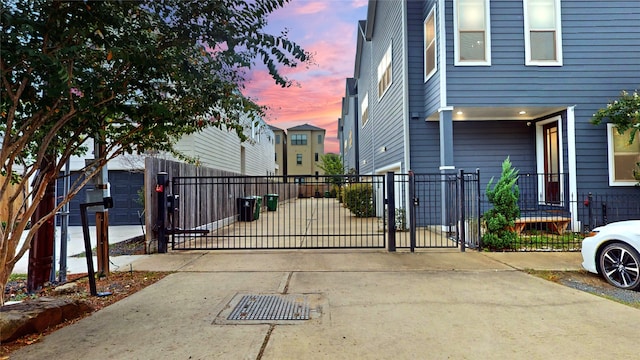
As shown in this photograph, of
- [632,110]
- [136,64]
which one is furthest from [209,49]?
[632,110]

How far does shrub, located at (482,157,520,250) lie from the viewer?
7.12m

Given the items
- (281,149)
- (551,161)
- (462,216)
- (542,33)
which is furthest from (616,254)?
(281,149)

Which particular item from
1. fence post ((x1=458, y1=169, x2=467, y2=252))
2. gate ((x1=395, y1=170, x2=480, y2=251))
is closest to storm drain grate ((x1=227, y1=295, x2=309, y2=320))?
gate ((x1=395, y1=170, x2=480, y2=251))

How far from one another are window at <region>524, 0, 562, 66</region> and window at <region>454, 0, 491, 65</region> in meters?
0.95

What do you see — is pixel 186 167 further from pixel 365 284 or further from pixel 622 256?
pixel 622 256

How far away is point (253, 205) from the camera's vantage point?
46.1ft

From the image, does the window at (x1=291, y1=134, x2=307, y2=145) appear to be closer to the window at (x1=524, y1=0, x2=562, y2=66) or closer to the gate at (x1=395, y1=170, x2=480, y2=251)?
the gate at (x1=395, y1=170, x2=480, y2=251)

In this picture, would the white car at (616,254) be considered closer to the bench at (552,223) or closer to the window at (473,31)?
the bench at (552,223)

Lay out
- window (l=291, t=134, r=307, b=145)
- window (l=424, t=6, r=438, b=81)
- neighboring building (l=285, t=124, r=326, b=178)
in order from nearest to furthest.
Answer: window (l=424, t=6, r=438, b=81), neighboring building (l=285, t=124, r=326, b=178), window (l=291, t=134, r=307, b=145)

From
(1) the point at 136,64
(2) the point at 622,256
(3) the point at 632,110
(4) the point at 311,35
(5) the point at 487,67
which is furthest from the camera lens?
(4) the point at 311,35

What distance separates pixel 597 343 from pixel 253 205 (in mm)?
11938

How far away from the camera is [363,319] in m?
3.78

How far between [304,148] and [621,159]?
43.4 m

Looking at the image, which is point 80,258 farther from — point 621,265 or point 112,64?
point 621,265
